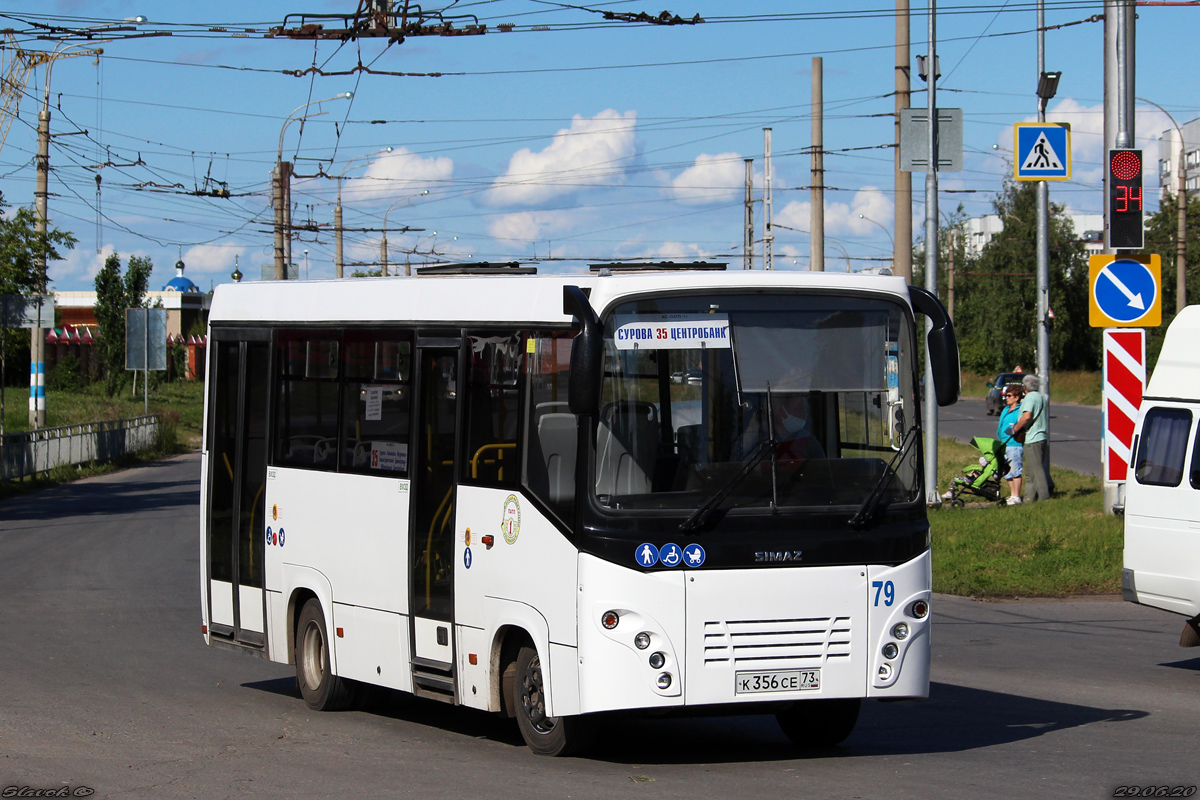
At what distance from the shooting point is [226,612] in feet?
36.3

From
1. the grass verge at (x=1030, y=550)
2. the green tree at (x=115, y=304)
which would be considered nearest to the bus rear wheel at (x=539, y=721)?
the grass verge at (x=1030, y=550)

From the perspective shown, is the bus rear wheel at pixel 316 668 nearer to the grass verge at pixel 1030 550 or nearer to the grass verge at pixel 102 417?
the grass verge at pixel 1030 550

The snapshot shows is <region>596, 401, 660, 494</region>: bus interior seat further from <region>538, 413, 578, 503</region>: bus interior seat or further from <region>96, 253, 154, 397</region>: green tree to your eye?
<region>96, 253, 154, 397</region>: green tree

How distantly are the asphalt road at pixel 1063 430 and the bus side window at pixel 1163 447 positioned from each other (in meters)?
17.2

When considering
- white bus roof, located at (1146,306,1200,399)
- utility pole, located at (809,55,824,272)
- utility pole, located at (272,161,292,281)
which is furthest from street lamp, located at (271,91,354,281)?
white bus roof, located at (1146,306,1200,399)

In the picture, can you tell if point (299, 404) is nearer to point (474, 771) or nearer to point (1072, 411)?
point (474, 771)

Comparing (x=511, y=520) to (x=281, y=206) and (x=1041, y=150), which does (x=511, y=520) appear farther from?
(x=281, y=206)

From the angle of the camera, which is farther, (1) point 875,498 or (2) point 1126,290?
(2) point 1126,290

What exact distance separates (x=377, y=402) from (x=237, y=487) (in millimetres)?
2092

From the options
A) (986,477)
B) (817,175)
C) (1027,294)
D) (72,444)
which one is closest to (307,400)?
(986,477)

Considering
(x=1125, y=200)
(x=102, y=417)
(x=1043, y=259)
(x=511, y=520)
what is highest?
(x=1043, y=259)

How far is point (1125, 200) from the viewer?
17125mm

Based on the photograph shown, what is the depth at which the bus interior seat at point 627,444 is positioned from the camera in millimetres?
7512

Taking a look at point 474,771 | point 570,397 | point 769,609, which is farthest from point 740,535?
point 474,771
